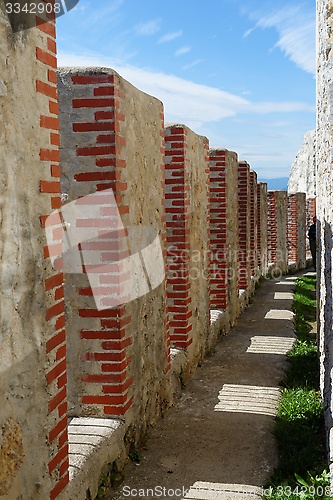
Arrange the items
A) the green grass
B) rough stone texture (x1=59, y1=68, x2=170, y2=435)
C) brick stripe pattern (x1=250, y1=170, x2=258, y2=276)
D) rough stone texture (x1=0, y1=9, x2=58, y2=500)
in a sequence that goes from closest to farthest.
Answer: rough stone texture (x1=0, y1=9, x2=58, y2=500)
the green grass
rough stone texture (x1=59, y1=68, x2=170, y2=435)
brick stripe pattern (x1=250, y1=170, x2=258, y2=276)

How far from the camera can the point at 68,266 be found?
371 centimetres

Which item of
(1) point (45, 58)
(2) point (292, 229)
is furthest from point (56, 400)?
(2) point (292, 229)

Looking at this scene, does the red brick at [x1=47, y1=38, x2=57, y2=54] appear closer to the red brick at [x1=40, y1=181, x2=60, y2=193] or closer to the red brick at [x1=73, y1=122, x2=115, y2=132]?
the red brick at [x1=40, y1=181, x2=60, y2=193]

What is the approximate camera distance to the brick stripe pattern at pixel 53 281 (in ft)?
8.32

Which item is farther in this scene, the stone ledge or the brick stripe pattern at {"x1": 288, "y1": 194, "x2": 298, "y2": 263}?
the brick stripe pattern at {"x1": 288, "y1": 194, "x2": 298, "y2": 263}

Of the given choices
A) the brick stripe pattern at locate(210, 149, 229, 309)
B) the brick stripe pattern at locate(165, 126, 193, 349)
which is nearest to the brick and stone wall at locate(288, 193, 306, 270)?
the brick stripe pattern at locate(210, 149, 229, 309)

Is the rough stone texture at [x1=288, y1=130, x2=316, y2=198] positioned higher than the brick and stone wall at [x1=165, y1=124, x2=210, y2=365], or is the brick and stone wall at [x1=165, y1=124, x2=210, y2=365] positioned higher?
the rough stone texture at [x1=288, y1=130, x2=316, y2=198]

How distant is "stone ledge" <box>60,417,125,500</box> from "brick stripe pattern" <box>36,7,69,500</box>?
27 cm

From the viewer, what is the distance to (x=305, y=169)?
25.1 meters

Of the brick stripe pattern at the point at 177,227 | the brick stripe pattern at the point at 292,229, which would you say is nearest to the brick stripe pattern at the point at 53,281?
the brick stripe pattern at the point at 177,227

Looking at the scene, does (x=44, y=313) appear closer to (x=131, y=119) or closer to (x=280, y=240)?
(x=131, y=119)

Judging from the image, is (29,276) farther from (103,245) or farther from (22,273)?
(103,245)

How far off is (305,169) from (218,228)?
18.2 m

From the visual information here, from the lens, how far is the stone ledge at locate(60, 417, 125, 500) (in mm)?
3043
